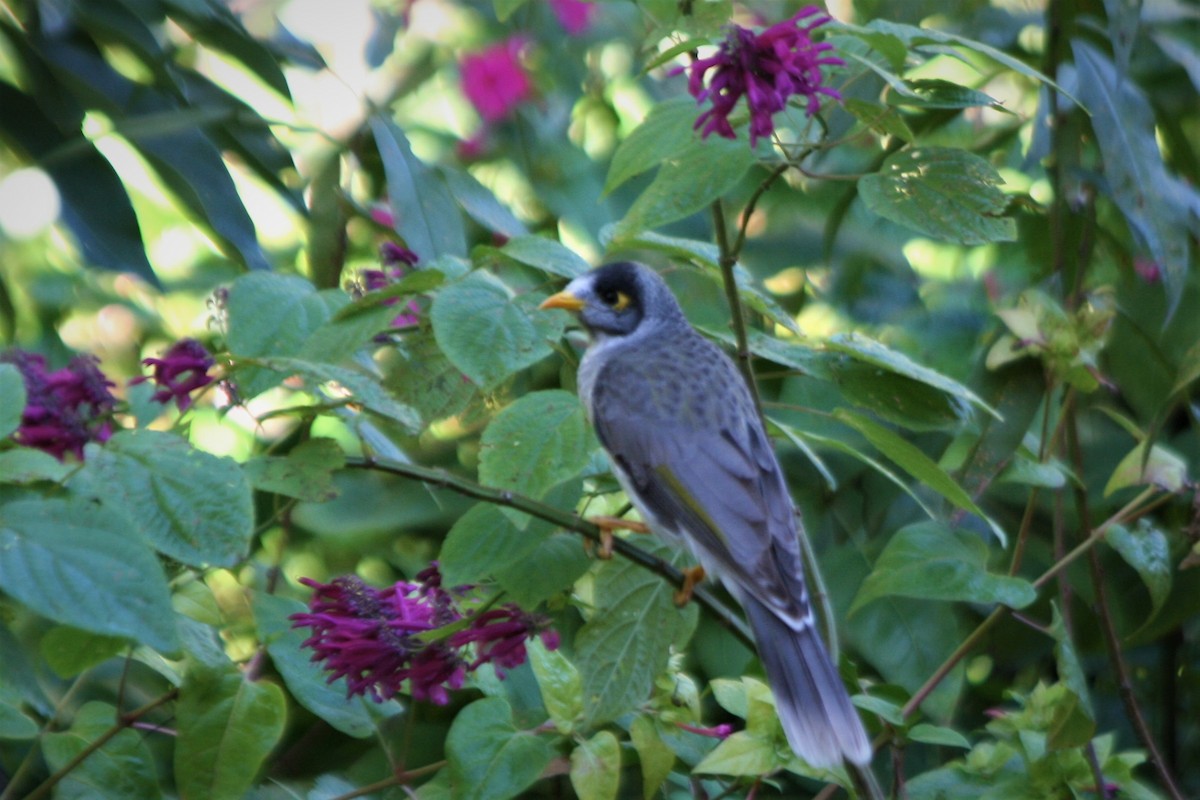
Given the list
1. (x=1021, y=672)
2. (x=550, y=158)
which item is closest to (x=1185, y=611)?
(x=1021, y=672)

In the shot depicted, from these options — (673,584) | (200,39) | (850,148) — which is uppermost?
(200,39)

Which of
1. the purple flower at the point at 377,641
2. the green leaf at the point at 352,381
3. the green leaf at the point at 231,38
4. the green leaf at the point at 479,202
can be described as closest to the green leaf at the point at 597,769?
the purple flower at the point at 377,641

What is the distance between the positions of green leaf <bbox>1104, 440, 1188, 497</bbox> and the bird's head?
1.13 metres

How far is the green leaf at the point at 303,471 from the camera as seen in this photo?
1.90 metres

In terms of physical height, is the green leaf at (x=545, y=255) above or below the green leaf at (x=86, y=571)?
below

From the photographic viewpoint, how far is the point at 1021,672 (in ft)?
12.3

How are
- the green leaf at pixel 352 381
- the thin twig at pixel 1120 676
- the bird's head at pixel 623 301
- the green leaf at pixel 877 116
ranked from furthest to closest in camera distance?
the bird's head at pixel 623 301, the thin twig at pixel 1120 676, the green leaf at pixel 877 116, the green leaf at pixel 352 381

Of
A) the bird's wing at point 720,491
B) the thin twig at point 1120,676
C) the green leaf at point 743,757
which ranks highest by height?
the bird's wing at point 720,491

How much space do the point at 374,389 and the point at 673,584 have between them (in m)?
0.62

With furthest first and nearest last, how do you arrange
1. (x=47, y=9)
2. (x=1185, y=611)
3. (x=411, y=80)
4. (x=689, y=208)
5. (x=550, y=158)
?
(x=550, y=158), (x=411, y=80), (x=1185, y=611), (x=47, y=9), (x=689, y=208)

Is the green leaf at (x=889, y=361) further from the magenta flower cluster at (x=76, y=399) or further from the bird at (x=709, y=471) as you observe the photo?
the magenta flower cluster at (x=76, y=399)

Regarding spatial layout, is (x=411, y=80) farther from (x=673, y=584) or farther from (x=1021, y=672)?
(x=1021, y=672)

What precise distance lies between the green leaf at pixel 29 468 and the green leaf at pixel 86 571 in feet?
0.38

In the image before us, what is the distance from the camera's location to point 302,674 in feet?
7.34
